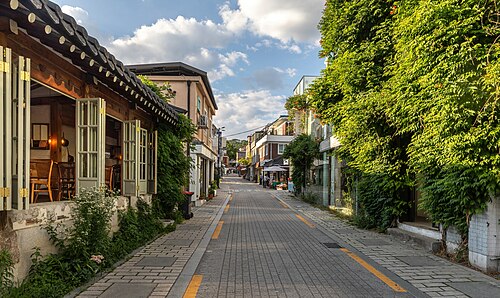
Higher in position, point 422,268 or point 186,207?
point 186,207

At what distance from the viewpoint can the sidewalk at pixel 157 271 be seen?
532 cm

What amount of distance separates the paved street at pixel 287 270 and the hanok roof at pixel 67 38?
3.31 m

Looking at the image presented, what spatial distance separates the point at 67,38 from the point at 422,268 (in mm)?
6760

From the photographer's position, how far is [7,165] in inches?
164

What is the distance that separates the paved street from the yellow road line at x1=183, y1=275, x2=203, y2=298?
1 centimetres

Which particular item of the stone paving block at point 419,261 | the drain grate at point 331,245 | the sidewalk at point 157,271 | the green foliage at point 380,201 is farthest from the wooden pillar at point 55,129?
the green foliage at point 380,201

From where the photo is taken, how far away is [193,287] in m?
5.58

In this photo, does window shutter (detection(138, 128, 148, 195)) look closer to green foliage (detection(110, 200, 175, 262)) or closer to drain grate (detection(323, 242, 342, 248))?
green foliage (detection(110, 200, 175, 262))

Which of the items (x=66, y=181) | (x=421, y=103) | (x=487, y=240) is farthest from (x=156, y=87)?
(x=487, y=240)

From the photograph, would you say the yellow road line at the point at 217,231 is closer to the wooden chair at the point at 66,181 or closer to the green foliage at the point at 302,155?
the wooden chair at the point at 66,181

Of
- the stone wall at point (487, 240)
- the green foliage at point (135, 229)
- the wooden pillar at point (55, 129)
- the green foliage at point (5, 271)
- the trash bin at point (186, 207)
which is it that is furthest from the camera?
the trash bin at point (186, 207)

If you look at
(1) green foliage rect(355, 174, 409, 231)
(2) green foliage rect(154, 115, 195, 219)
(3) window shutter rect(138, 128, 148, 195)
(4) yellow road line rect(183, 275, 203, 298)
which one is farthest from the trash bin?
(4) yellow road line rect(183, 275, 203, 298)

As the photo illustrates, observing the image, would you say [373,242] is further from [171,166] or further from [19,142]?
[19,142]

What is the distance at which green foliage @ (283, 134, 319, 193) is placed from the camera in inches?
906
